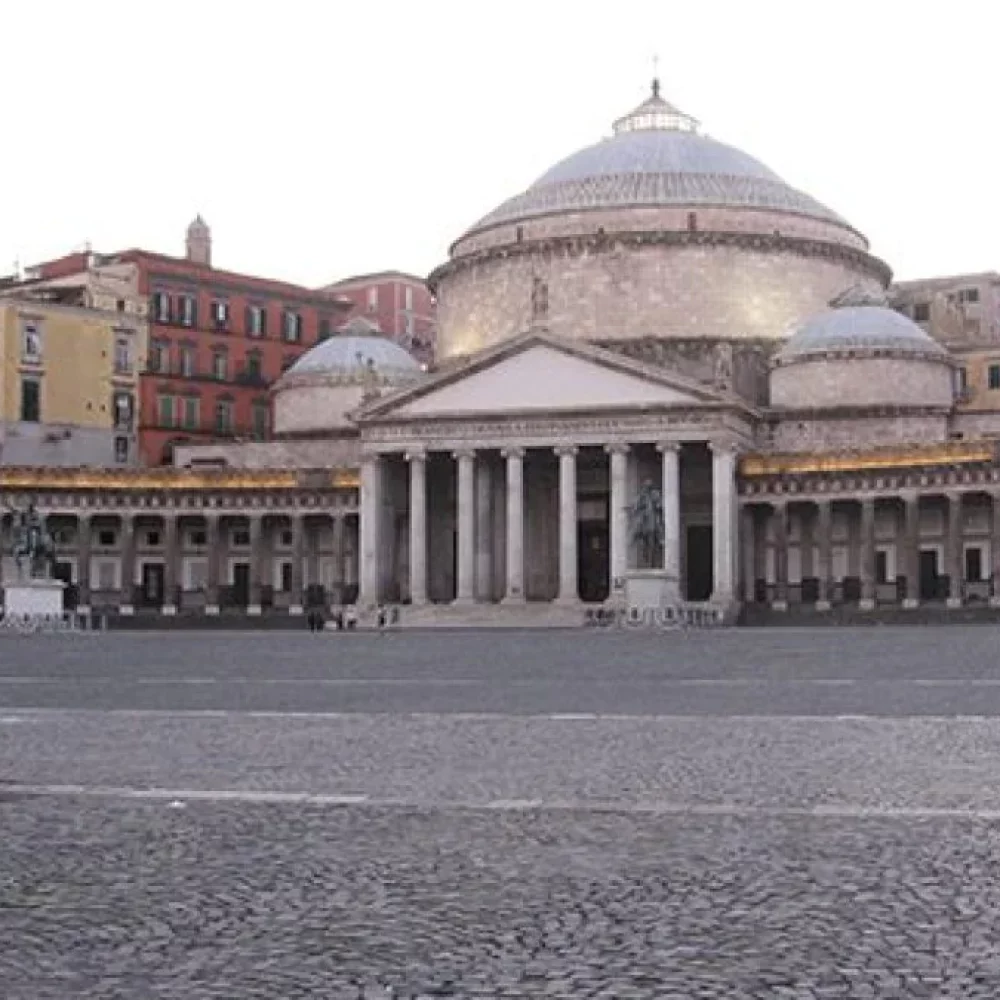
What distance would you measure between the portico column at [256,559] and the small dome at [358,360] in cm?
943

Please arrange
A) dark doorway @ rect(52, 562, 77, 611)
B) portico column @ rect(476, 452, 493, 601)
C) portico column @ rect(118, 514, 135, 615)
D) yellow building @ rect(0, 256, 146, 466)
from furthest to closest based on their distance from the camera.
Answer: yellow building @ rect(0, 256, 146, 466), portico column @ rect(118, 514, 135, 615), dark doorway @ rect(52, 562, 77, 611), portico column @ rect(476, 452, 493, 601)

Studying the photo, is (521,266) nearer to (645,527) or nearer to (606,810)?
(645,527)

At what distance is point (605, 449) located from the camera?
3063 inches

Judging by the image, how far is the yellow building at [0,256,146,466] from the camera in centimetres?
8983

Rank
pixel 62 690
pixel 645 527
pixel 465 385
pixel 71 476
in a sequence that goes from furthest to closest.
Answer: pixel 71 476
pixel 465 385
pixel 645 527
pixel 62 690

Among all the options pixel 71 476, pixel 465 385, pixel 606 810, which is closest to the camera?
pixel 606 810

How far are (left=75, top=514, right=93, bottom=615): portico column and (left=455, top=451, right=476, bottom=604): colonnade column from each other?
18.7 meters

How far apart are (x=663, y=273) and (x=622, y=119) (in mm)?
19875

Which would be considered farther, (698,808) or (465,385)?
(465,385)

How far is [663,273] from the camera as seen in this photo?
88.1m

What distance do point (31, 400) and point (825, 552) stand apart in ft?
128

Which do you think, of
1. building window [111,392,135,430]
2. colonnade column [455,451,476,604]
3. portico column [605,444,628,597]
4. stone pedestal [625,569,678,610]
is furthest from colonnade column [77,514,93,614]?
stone pedestal [625,569,678,610]

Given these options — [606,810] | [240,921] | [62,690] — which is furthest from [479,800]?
[62,690]

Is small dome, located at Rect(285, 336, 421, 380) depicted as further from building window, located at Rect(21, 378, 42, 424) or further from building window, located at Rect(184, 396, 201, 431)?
building window, located at Rect(21, 378, 42, 424)
